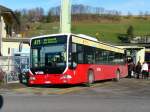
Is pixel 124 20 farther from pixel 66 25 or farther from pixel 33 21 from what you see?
pixel 66 25

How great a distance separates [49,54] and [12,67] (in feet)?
22.4

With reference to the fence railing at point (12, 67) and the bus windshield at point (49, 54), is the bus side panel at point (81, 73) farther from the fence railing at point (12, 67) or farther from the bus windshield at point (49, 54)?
the fence railing at point (12, 67)

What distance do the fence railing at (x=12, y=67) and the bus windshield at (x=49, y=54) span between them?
4061 mm

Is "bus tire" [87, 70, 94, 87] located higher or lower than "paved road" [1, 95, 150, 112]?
higher

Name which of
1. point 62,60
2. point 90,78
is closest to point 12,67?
point 90,78

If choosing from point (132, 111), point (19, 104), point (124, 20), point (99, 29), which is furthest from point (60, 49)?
point (124, 20)

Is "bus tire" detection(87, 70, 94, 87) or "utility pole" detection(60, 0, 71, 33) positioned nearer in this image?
"bus tire" detection(87, 70, 94, 87)

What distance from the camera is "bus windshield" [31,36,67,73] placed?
26625mm

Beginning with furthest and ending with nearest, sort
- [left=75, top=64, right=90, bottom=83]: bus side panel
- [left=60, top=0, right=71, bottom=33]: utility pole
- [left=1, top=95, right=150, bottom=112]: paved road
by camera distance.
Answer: [left=60, top=0, right=71, bottom=33]: utility pole → [left=75, top=64, right=90, bottom=83]: bus side panel → [left=1, top=95, right=150, bottom=112]: paved road

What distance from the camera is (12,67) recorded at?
109 feet

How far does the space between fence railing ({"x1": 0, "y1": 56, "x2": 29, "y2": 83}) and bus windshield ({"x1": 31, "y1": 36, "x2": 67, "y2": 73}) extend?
160 inches

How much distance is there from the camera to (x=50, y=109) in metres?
Answer: 15.7

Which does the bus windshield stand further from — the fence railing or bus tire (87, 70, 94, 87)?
the fence railing

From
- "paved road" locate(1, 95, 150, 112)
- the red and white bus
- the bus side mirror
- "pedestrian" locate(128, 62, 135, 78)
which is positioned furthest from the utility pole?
"paved road" locate(1, 95, 150, 112)
